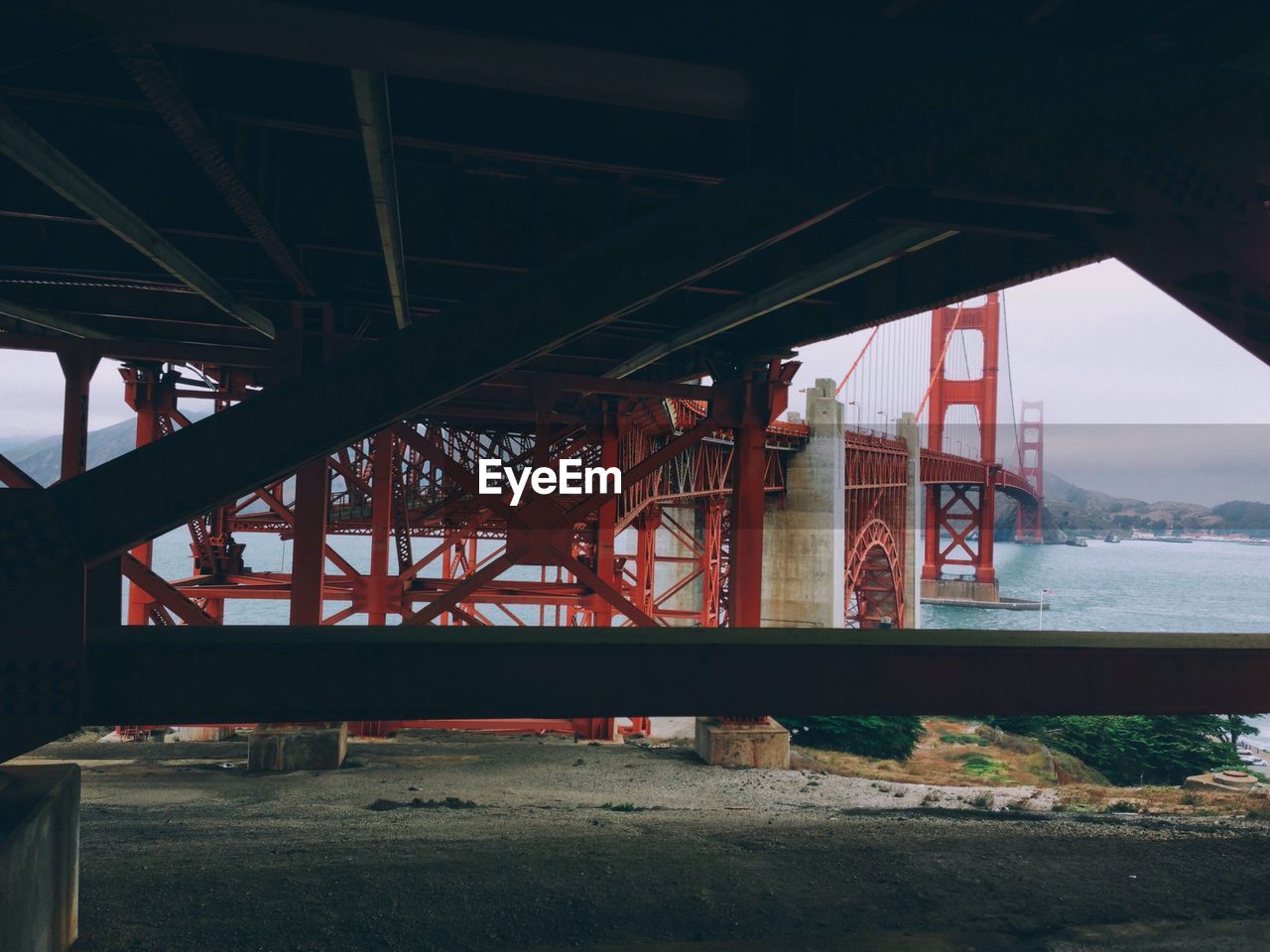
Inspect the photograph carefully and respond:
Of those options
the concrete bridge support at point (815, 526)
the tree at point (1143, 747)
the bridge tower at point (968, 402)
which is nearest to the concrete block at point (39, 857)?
the tree at point (1143, 747)

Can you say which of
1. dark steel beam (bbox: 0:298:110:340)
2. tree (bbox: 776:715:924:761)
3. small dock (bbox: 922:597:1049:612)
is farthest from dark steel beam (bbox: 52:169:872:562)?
small dock (bbox: 922:597:1049:612)

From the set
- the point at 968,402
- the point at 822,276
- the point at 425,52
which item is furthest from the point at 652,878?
the point at 968,402

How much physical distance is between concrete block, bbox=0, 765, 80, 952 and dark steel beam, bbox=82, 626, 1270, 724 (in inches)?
19.6

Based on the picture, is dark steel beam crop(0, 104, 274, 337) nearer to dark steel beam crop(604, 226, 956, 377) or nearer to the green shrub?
dark steel beam crop(604, 226, 956, 377)

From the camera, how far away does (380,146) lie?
3736 mm

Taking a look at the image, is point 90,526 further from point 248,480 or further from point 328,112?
point 328,112

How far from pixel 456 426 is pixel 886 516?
2797 centimetres

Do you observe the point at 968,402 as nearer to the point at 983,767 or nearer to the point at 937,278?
the point at 983,767

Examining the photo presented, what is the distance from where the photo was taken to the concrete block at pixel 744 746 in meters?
10.8

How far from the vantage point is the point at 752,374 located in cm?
1040

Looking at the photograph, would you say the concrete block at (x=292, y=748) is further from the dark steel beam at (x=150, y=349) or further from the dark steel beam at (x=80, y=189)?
the dark steel beam at (x=80, y=189)

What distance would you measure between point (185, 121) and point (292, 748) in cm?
811

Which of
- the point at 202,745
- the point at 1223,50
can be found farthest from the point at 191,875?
the point at 202,745

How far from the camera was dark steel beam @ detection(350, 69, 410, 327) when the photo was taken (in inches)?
130
